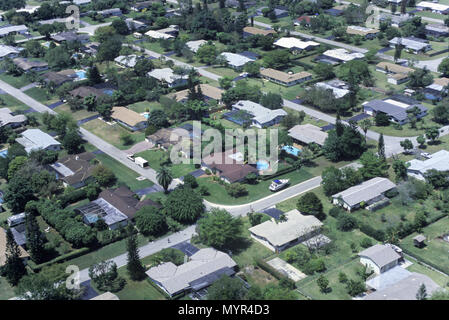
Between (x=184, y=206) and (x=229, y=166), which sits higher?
(x=184, y=206)

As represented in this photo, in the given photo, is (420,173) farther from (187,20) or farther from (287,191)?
(187,20)

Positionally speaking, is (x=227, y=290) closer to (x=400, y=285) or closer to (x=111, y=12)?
(x=400, y=285)

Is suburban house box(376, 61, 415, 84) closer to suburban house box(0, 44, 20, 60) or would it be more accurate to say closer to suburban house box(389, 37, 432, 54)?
suburban house box(389, 37, 432, 54)

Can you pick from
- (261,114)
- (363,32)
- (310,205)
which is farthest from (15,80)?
(363,32)

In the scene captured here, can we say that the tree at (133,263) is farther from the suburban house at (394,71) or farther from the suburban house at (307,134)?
the suburban house at (394,71)

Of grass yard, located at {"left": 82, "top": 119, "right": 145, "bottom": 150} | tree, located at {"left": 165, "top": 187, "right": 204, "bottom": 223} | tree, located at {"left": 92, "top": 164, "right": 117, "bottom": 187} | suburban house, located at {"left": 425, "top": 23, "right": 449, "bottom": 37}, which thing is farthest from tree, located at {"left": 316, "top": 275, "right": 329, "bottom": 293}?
suburban house, located at {"left": 425, "top": 23, "right": 449, "bottom": 37}

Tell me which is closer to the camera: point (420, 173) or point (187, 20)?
point (420, 173)

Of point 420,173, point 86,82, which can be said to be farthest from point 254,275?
point 86,82
